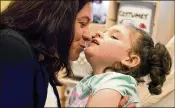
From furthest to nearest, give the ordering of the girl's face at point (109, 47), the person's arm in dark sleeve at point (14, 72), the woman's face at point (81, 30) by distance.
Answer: the girl's face at point (109, 47) → the woman's face at point (81, 30) → the person's arm in dark sleeve at point (14, 72)

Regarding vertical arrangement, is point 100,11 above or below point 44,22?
below

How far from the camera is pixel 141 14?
1748mm

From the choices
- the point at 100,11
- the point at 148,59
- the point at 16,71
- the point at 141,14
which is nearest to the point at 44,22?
the point at 16,71

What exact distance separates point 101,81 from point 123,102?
110 mm

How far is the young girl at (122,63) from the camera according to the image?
1.05 meters

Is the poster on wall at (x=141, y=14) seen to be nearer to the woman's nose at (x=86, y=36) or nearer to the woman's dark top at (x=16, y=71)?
the woman's nose at (x=86, y=36)

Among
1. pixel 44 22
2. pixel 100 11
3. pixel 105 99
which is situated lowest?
pixel 105 99

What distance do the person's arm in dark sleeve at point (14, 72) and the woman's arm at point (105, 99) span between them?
0.23 m

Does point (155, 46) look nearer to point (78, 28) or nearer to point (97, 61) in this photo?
point (97, 61)

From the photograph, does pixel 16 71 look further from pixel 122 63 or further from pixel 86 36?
pixel 122 63

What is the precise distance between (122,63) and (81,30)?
22 centimetres

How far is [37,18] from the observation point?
0.90 m

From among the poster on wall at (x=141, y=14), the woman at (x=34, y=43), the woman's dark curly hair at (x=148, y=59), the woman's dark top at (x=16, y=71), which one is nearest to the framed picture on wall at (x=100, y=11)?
the poster on wall at (x=141, y=14)

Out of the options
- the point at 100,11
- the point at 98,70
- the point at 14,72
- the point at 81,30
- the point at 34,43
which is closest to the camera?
the point at 14,72
